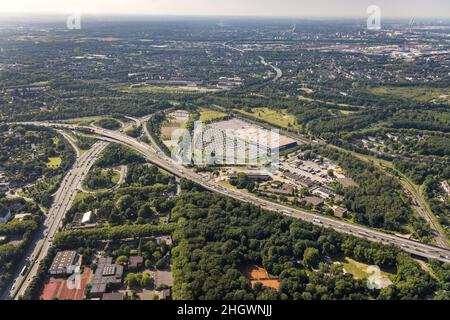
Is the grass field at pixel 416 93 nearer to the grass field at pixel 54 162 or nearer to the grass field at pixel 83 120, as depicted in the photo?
the grass field at pixel 83 120

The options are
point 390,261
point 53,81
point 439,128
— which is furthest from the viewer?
point 53,81

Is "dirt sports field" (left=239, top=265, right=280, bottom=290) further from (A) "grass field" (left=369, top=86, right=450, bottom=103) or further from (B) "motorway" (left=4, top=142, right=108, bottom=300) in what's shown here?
(A) "grass field" (left=369, top=86, right=450, bottom=103)

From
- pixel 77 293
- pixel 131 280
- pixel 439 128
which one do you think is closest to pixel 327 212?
pixel 131 280

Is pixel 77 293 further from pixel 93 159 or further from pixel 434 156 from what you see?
pixel 434 156

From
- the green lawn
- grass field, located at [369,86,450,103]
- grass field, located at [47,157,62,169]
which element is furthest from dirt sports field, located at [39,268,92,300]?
grass field, located at [369,86,450,103]

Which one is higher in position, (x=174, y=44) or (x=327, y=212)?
(x=174, y=44)
